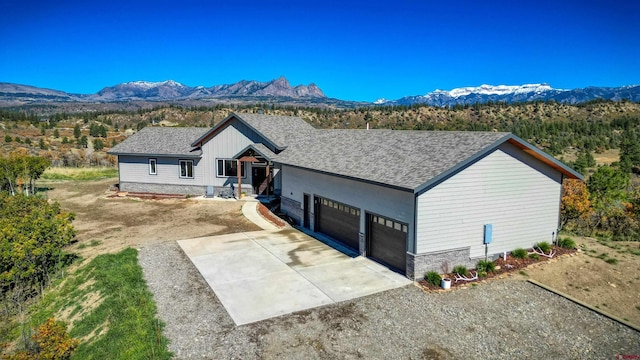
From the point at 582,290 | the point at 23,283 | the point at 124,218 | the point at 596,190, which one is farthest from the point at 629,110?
the point at 23,283

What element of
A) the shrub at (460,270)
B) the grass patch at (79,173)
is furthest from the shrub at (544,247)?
the grass patch at (79,173)

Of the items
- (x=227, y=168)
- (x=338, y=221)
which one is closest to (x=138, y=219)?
(x=227, y=168)

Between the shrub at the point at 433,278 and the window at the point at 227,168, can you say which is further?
the window at the point at 227,168

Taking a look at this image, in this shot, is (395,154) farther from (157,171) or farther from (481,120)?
(481,120)

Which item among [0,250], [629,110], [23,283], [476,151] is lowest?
[23,283]

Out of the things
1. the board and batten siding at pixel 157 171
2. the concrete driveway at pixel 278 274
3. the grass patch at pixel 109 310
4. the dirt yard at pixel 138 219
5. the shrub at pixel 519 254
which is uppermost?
the board and batten siding at pixel 157 171

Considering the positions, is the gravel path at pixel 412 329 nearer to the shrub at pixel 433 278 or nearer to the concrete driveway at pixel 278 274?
the concrete driveway at pixel 278 274

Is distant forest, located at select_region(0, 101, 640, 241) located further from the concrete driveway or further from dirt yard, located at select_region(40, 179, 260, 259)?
the concrete driveway

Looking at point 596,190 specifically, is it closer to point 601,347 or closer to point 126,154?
point 601,347
